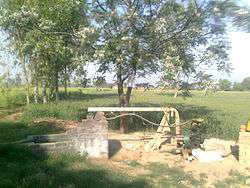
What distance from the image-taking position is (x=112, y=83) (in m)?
19.4

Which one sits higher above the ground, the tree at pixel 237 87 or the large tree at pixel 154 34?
the large tree at pixel 154 34

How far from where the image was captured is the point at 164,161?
1384cm

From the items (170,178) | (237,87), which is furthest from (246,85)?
(170,178)

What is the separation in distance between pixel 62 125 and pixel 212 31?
7.93 m

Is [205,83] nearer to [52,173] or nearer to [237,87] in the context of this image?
[52,173]

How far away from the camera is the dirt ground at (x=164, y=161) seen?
41.3 ft

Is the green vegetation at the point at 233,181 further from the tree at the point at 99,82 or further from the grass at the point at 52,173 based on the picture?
the tree at the point at 99,82

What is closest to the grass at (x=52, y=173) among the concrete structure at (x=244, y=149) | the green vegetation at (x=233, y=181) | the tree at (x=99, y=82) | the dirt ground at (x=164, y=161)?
the dirt ground at (x=164, y=161)

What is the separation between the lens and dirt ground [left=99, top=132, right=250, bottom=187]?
12.6 metres

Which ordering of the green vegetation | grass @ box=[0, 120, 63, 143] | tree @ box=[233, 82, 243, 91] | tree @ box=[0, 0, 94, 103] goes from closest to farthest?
the green vegetation, grass @ box=[0, 120, 63, 143], tree @ box=[0, 0, 94, 103], tree @ box=[233, 82, 243, 91]

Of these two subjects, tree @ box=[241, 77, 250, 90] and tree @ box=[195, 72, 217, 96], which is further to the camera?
tree @ box=[241, 77, 250, 90]

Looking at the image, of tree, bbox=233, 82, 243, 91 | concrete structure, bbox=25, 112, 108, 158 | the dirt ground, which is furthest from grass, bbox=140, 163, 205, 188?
tree, bbox=233, 82, 243, 91

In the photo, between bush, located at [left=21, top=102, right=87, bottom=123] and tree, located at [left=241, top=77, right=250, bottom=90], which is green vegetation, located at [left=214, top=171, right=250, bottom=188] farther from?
tree, located at [left=241, top=77, right=250, bottom=90]

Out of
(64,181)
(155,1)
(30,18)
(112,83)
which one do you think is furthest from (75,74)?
(64,181)
